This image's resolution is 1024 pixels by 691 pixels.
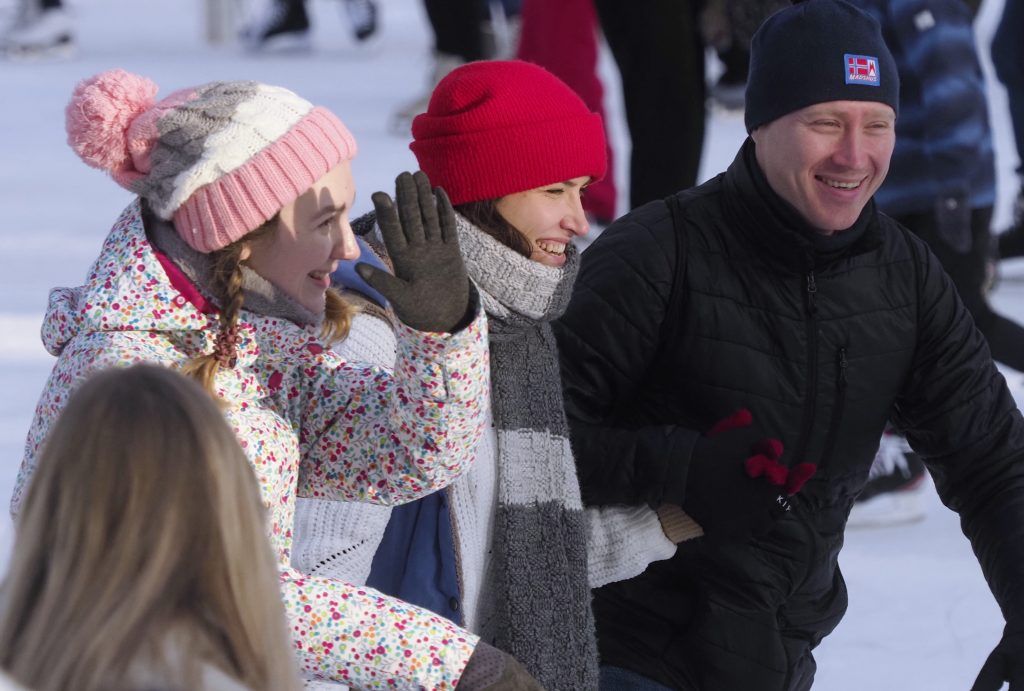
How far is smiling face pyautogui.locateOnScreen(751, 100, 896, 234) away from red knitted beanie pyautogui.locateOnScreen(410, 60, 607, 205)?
0.29m

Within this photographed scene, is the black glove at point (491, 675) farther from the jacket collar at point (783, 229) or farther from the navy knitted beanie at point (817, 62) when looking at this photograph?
the navy knitted beanie at point (817, 62)

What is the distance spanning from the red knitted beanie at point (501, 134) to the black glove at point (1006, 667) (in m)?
0.92

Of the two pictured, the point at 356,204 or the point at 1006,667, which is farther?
the point at 356,204

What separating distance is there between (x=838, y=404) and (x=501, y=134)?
64 cm

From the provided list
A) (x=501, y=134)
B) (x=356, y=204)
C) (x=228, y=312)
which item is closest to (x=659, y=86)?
(x=356, y=204)

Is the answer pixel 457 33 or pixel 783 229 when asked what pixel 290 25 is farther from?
pixel 783 229

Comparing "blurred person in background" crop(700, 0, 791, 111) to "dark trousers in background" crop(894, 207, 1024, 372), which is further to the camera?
"blurred person in background" crop(700, 0, 791, 111)

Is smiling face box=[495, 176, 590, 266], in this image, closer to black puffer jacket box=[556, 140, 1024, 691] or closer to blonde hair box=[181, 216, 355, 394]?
black puffer jacket box=[556, 140, 1024, 691]

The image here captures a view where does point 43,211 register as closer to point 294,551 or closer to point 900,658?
point 900,658

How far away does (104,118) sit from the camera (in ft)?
7.43

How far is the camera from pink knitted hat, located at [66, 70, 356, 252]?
222 cm

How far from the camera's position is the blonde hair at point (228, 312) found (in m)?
2.15

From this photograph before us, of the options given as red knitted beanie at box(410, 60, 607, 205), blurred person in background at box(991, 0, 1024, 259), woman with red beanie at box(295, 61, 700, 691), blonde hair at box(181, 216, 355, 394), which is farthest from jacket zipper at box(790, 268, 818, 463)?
blurred person in background at box(991, 0, 1024, 259)

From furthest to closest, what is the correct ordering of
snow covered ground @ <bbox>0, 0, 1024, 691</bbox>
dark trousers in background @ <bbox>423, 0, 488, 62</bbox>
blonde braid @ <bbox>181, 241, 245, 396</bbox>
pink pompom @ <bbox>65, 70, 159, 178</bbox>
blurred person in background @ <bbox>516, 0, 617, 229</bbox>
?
dark trousers in background @ <bbox>423, 0, 488, 62</bbox> → blurred person in background @ <bbox>516, 0, 617, 229</bbox> → snow covered ground @ <bbox>0, 0, 1024, 691</bbox> → pink pompom @ <bbox>65, 70, 159, 178</bbox> → blonde braid @ <bbox>181, 241, 245, 396</bbox>
